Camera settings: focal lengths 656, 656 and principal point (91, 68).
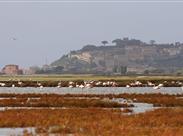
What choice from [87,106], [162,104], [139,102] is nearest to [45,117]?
[87,106]

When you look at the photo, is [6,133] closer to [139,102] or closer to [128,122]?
[128,122]

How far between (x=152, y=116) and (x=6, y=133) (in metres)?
10.0

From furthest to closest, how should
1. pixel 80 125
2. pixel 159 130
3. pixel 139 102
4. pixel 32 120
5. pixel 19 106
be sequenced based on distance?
pixel 139 102, pixel 19 106, pixel 32 120, pixel 80 125, pixel 159 130

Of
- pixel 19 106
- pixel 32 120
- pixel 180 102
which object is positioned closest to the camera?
pixel 32 120

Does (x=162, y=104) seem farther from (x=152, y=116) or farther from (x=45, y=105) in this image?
(x=152, y=116)

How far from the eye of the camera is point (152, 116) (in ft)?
122

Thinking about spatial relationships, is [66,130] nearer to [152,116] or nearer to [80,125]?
[80,125]

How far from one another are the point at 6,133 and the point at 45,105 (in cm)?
2047

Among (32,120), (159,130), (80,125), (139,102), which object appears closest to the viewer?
(159,130)

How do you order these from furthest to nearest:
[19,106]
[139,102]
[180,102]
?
[139,102] → [180,102] → [19,106]

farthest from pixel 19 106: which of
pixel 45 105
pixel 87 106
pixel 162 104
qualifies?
pixel 162 104

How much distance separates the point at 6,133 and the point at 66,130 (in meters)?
2.80

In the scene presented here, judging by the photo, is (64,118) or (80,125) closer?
(80,125)

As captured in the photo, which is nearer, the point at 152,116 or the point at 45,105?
the point at 152,116
